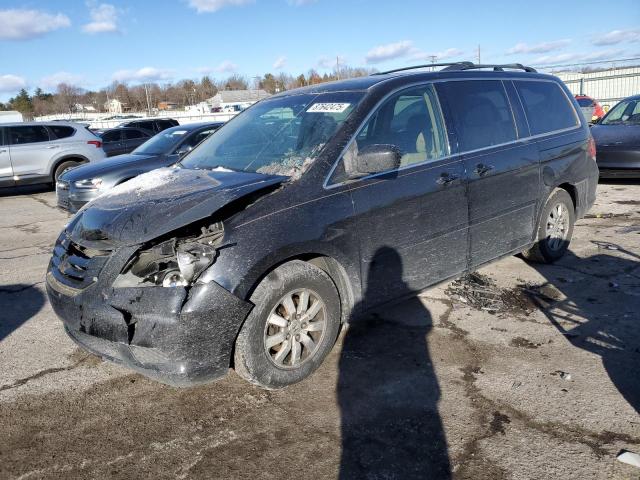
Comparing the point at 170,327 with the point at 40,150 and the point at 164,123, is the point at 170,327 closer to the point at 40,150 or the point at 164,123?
the point at 40,150

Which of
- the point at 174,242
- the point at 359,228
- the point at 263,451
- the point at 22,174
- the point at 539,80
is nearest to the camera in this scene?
the point at 263,451

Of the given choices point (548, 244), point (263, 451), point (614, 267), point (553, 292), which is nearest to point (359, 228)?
point (263, 451)

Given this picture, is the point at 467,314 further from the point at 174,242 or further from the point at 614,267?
the point at 174,242

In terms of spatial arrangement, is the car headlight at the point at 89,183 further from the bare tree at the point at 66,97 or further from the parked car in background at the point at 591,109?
the bare tree at the point at 66,97

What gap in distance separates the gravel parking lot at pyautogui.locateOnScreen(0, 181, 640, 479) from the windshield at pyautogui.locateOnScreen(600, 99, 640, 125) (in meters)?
6.91

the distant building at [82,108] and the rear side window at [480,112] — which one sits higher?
the distant building at [82,108]

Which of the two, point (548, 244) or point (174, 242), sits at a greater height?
point (174, 242)

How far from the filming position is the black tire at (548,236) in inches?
211

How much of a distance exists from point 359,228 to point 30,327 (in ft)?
10.0

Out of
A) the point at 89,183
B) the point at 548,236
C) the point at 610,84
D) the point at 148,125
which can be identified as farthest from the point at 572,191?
the point at 610,84

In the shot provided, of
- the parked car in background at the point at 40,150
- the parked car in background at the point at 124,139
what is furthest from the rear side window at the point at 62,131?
the parked car in background at the point at 124,139

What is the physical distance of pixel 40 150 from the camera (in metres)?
12.8

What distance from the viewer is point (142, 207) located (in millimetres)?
3324

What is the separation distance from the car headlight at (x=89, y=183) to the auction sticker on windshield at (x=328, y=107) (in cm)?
537
